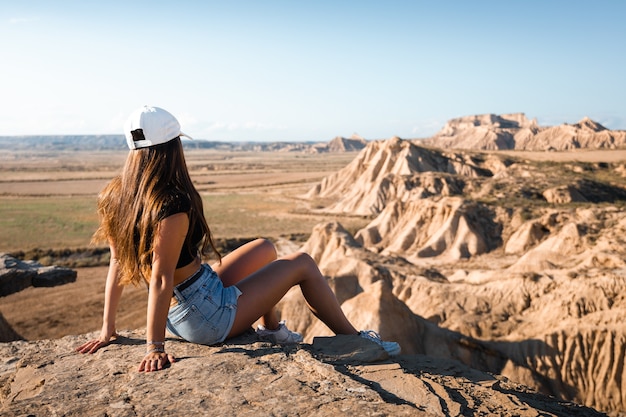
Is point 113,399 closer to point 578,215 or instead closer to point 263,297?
point 263,297

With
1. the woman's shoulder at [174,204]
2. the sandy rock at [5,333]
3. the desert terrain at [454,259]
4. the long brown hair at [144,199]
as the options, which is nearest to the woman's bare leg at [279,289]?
the long brown hair at [144,199]

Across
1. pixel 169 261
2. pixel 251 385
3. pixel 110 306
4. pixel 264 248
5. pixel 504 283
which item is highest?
pixel 169 261

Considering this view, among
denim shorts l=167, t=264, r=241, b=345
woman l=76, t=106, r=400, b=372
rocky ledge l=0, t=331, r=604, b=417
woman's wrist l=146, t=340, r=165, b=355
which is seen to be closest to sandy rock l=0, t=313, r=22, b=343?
rocky ledge l=0, t=331, r=604, b=417

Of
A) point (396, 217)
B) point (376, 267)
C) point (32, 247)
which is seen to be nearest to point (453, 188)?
point (396, 217)

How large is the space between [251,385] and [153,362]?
2.26ft

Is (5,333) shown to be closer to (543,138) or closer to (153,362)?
(153,362)

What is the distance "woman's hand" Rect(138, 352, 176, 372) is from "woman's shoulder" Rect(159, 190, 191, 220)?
836mm

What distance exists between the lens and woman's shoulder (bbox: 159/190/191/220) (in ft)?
10.5

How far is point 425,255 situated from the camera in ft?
73.4

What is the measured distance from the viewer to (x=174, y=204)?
3.20 m

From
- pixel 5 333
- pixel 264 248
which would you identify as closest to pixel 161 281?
pixel 264 248

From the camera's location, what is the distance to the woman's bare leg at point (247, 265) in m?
3.92

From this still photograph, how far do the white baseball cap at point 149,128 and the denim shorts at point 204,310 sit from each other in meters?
0.90

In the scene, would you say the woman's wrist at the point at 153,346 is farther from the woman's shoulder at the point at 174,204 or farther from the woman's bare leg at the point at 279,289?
the woman's shoulder at the point at 174,204
